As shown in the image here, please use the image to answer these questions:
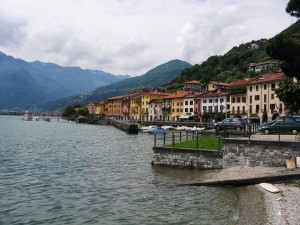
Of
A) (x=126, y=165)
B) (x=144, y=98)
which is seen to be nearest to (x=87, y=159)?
(x=126, y=165)

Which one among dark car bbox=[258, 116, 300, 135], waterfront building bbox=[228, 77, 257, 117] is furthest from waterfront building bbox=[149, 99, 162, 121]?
dark car bbox=[258, 116, 300, 135]

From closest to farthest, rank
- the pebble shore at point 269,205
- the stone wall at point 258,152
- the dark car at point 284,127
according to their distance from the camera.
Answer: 1. the pebble shore at point 269,205
2. the stone wall at point 258,152
3. the dark car at point 284,127

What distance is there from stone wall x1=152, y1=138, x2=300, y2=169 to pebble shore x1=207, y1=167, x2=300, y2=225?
1.88 m

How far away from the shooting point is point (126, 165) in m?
33.4

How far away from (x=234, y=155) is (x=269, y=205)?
9743 millimetres

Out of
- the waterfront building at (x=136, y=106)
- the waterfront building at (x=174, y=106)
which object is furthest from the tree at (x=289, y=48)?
the waterfront building at (x=136, y=106)

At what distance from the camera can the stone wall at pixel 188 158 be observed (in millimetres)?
27125

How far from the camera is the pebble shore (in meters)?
14.1

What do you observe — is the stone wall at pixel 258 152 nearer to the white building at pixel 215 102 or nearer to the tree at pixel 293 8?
the tree at pixel 293 8

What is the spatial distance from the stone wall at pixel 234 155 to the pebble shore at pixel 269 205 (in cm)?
188

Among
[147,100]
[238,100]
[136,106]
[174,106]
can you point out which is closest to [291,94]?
[238,100]

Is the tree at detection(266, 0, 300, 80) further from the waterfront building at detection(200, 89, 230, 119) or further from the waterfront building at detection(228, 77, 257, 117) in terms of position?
the waterfront building at detection(200, 89, 230, 119)

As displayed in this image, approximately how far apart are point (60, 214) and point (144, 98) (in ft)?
483

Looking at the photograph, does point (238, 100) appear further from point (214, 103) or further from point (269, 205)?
point (269, 205)
